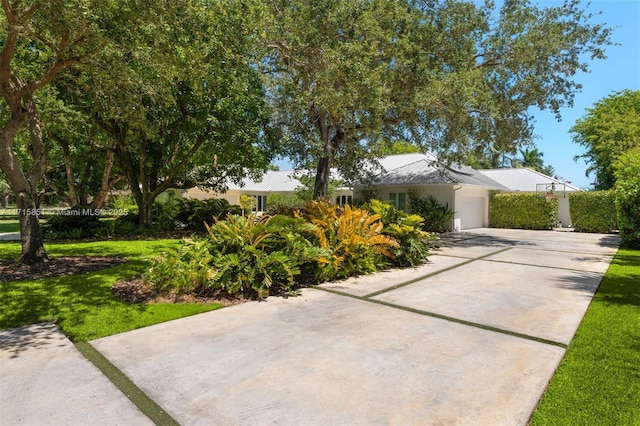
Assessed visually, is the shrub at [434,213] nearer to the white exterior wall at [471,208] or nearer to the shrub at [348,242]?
the white exterior wall at [471,208]

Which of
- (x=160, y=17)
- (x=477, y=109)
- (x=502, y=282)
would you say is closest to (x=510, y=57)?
(x=477, y=109)

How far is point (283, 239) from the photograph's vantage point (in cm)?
697

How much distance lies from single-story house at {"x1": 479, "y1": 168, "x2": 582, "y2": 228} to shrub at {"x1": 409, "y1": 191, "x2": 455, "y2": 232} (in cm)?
576

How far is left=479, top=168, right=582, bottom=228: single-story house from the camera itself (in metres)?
23.2

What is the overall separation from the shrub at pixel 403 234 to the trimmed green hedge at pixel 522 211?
1397 centimetres

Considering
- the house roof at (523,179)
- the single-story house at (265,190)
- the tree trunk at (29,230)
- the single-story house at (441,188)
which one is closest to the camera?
the tree trunk at (29,230)

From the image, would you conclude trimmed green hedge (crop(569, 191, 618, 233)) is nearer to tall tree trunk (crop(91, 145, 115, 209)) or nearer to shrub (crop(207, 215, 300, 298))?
shrub (crop(207, 215, 300, 298))

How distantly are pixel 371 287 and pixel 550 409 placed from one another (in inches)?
161

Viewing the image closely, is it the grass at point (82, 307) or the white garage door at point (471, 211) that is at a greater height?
the white garage door at point (471, 211)

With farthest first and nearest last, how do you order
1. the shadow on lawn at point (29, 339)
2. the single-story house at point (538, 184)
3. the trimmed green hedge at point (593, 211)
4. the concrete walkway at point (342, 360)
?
the single-story house at point (538, 184) → the trimmed green hedge at point (593, 211) → the shadow on lawn at point (29, 339) → the concrete walkway at point (342, 360)

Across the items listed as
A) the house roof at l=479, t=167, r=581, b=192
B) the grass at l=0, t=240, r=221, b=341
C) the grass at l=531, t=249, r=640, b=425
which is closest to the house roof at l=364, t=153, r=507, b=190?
the house roof at l=479, t=167, r=581, b=192

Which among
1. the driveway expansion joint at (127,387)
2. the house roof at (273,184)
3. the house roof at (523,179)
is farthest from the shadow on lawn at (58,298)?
the house roof at (523,179)

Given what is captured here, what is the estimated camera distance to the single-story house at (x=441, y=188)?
19062mm

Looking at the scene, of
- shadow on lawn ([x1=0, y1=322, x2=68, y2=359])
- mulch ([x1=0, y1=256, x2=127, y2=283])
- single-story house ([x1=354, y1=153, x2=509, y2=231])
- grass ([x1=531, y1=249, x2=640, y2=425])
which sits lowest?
grass ([x1=531, y1=249, x2=640, y2=425])
